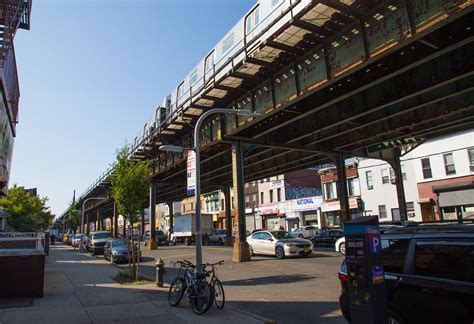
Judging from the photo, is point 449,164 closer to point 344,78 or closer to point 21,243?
point 344,78

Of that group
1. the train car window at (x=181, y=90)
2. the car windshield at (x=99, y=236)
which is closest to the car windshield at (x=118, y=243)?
the car windshield at (x=99, y=236)

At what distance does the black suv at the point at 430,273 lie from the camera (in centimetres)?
452

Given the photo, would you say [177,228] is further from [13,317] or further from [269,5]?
[13,317]

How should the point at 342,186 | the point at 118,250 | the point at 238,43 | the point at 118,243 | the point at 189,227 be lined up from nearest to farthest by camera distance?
1. the point at 238,43
2. the point at 118,250
3. the point at 118,243
4. the point at 342,186
5. the point at 189,227

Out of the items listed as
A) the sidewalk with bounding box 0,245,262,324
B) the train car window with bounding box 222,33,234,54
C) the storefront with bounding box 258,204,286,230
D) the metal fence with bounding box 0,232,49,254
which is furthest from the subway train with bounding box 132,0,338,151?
the storefront with bounding box 258,204,286,230

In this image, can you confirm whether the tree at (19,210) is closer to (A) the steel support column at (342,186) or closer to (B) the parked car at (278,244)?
(B) the parked car at (278,244)

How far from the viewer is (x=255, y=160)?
33562 mm

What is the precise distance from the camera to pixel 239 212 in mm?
21656

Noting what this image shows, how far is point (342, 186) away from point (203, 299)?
20.9 metres

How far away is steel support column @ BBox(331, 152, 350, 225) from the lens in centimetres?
2681

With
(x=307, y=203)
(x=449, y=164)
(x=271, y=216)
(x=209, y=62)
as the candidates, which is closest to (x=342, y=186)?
(x=449, y=164)

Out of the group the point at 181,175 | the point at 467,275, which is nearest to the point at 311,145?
the point at 181,175

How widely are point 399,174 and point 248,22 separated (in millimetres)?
19493

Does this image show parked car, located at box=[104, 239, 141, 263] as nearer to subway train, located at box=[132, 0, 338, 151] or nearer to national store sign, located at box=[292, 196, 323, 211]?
subway train, located at box=[132, 0, 338, 151]
